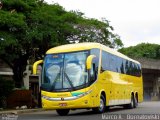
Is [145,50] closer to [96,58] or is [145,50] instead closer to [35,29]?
[35,29]

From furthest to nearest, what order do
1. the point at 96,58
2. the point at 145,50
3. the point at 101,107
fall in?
the point at 145,50 < the point at 101,107 < the point at 96,58

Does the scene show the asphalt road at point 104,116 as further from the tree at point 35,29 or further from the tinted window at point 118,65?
the tree at point 35,29

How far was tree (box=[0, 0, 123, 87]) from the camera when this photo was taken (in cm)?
2859

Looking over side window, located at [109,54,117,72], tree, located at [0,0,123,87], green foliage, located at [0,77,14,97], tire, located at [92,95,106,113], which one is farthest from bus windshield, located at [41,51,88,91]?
green foliage, located at [0,77,14,97]

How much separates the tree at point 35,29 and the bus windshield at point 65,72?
5987 mm

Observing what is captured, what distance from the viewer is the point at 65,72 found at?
2194 cm

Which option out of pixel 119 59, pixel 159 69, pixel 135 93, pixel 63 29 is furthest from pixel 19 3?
pixel 159 69

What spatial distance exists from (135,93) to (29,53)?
321 inches

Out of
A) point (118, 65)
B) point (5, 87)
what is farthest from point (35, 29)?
point (118, 65)

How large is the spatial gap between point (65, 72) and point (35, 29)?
9.37 m

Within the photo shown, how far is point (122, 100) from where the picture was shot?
2809cm

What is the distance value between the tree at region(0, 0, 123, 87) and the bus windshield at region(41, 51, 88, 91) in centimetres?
599

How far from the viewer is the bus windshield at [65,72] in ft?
71.3

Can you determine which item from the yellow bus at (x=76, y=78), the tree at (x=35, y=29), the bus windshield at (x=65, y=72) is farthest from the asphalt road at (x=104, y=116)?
the tree at (x=35, y=29)
